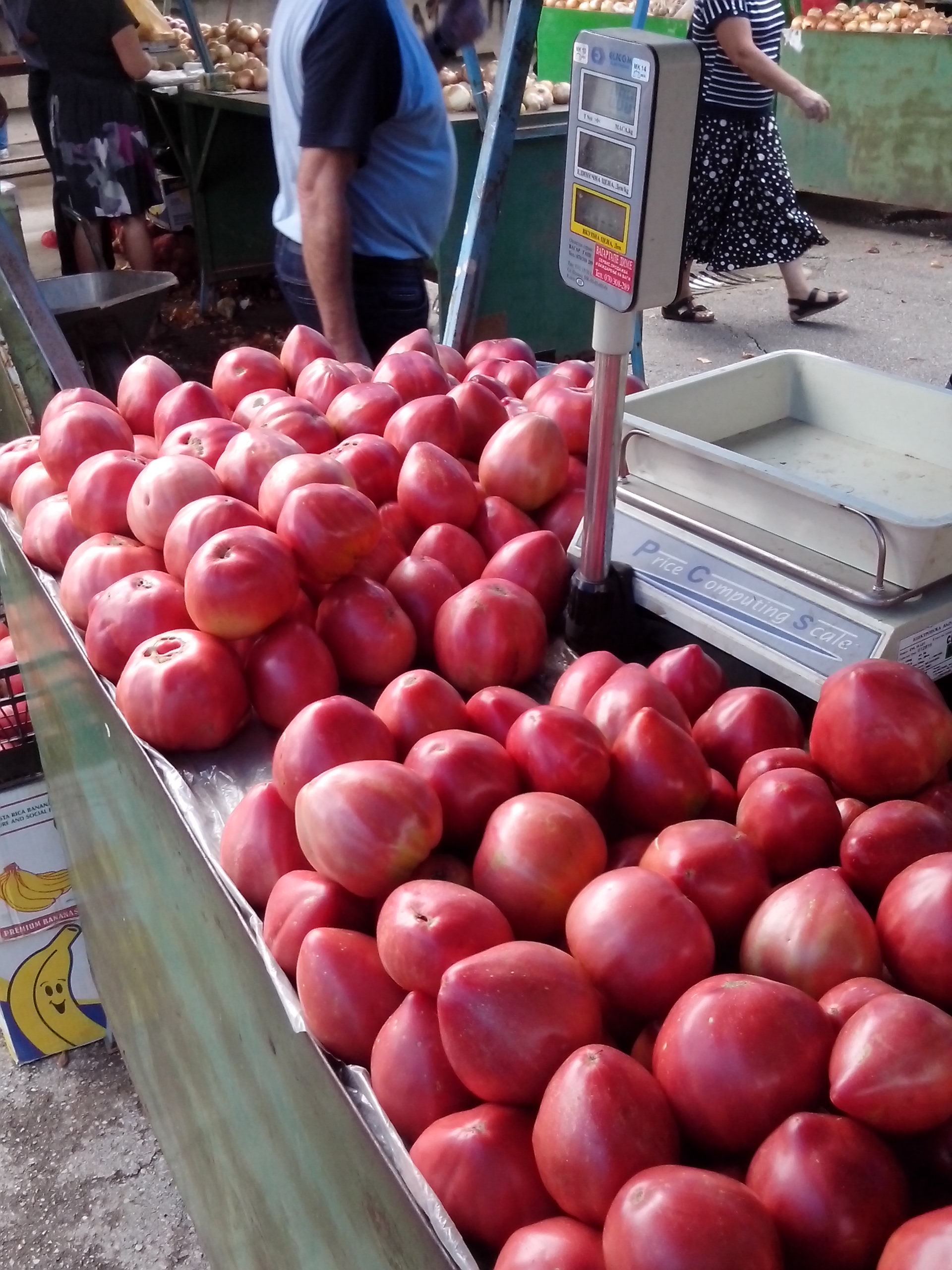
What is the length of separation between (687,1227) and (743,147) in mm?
5818

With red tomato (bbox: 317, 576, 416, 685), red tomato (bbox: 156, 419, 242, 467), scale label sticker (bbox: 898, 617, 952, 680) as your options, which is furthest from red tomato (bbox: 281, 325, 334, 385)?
scale label sticker (bbox: 898, 617, 952, 680)

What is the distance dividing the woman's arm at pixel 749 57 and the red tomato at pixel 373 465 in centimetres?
443

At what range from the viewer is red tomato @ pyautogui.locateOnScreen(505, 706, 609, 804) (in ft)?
3.60

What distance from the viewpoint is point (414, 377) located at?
1.92m

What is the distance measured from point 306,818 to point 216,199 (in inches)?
252

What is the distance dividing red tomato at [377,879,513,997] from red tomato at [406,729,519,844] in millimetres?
142

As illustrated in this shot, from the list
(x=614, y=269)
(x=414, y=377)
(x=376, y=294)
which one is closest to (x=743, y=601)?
(x=614, y=269)

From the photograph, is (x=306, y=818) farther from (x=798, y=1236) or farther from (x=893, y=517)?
(x=893, y=517)

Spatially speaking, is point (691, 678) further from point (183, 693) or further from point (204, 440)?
point (204, 440)

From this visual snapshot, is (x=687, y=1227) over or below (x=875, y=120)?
below

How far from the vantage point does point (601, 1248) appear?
0.75 m

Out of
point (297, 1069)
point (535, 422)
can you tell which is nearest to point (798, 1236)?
point (297, 1069)

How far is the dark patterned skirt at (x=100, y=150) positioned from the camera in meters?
5.32

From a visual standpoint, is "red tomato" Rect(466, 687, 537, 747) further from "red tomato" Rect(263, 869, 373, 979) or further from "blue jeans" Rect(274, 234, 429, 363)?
"blue jeans" Rect(274, 234, 429, 363)
